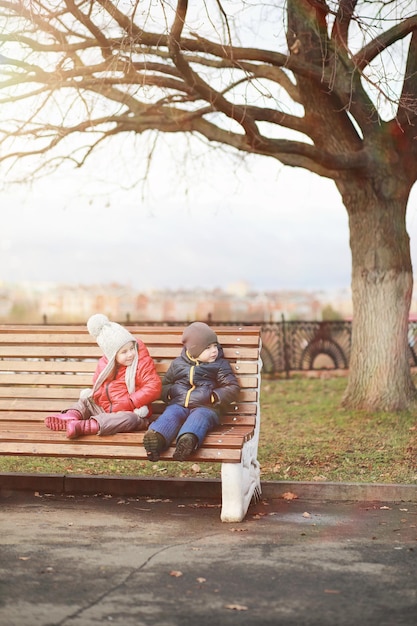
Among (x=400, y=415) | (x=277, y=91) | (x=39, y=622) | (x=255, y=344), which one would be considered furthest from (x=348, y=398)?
(x=39, y=622)

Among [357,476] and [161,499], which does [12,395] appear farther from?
[357,476]

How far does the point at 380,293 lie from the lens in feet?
42.2

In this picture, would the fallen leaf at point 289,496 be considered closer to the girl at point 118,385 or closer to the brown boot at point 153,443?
the girl at point 118,385

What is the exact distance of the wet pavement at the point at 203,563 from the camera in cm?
450

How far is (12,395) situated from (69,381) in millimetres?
534

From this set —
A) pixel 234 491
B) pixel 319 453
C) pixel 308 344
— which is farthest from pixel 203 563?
pixel 308 344

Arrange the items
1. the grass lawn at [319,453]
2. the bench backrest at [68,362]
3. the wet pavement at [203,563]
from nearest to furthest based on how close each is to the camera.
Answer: the wet pavement at [203,563], the bench backrest at [68,362], the grass lawn at [319,453]

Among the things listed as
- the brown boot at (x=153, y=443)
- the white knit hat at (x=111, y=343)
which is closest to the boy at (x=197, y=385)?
the brown boot at (x=153, y=443)

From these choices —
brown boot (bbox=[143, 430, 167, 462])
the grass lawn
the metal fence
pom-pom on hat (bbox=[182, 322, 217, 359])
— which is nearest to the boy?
pom-pom on hat (bbox=[182, 322, 217, 359])

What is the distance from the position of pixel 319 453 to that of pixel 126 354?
318 centimetres

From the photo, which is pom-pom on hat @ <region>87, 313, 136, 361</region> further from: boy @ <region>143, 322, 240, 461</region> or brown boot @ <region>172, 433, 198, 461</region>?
brown boot @ <region>172, 433, 198, 461</region>

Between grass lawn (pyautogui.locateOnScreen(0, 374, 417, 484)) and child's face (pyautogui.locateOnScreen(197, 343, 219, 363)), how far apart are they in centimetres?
163

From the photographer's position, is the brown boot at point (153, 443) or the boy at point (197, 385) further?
the boy at point (197, 385)

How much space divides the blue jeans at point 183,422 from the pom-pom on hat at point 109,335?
631 mm
